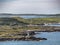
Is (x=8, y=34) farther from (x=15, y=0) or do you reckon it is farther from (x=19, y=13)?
(x=15, y=0)

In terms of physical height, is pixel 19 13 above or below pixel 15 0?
below

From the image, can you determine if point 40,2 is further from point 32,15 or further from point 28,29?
point 28,29

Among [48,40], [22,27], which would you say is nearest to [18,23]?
[22,27]

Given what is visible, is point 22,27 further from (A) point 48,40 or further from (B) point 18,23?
(A) point 48,40

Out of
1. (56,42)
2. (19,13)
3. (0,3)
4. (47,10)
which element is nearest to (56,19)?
(47,10)

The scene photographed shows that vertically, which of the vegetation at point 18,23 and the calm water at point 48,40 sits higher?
the vegetation at point 18,23

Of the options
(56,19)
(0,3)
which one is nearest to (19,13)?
(0,3)

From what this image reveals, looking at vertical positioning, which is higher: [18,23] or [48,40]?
[18,23]

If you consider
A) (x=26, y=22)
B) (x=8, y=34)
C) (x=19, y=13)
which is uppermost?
(x=19, y=13)

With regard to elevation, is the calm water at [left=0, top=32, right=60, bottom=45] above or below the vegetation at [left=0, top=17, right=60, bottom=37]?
below

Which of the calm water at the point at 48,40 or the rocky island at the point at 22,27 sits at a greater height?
the rocky island at the point at 22,27
